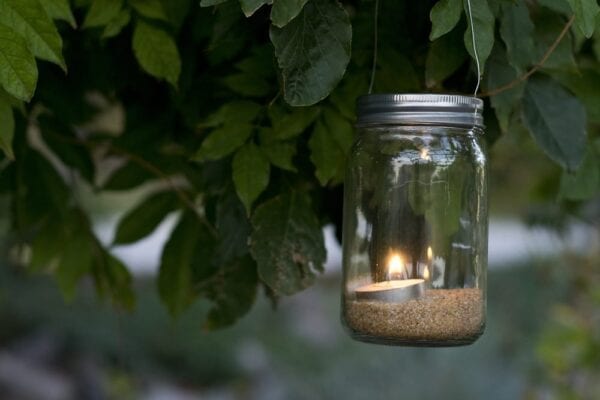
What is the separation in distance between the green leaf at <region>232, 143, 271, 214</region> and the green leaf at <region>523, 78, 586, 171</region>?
360 mm

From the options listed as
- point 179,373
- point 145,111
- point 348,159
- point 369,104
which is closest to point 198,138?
point 145,111

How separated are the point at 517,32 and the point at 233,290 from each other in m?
0.60

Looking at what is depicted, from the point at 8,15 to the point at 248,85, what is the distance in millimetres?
377

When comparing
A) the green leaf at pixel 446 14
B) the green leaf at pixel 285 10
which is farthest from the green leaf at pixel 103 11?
the green leaf at pixel 446 14

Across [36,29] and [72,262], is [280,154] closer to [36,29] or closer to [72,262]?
[36,29]

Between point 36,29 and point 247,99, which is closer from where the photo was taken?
point 36,29

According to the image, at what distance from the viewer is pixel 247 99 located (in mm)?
1488

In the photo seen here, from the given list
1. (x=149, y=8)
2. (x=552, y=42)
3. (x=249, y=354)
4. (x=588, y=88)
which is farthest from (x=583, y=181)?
(x=249, y=354)

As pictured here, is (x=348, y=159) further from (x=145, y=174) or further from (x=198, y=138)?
(x=145, y=174)

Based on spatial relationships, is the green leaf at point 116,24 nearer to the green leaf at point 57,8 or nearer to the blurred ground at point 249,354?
the green leaf at point 57,8

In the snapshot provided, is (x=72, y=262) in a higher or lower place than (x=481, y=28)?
lower

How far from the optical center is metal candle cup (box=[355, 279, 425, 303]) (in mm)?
1243

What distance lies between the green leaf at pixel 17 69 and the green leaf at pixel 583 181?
809mm

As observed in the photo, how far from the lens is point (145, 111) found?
1.83 meters
